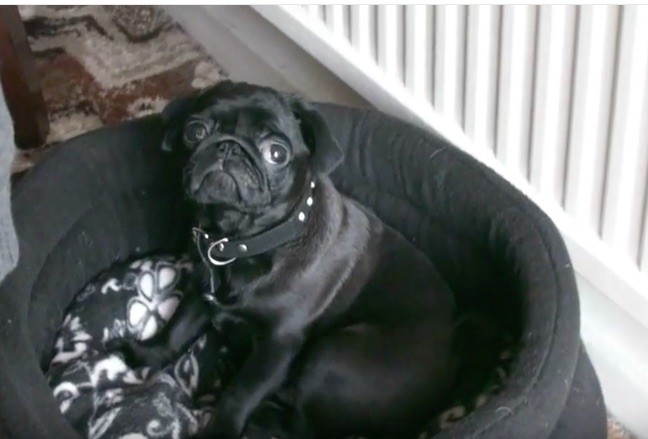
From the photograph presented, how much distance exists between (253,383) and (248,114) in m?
0.38

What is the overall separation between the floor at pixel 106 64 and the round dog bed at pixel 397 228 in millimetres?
426

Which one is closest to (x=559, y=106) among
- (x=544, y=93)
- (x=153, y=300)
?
(x=544, y=93)

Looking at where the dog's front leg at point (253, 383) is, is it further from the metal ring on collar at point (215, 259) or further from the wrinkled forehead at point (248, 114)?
the wrinkled forehead at point (248, 114)

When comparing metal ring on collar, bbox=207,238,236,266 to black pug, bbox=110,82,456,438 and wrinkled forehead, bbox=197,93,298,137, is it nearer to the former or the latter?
black pug, bbox=110,82,456,438

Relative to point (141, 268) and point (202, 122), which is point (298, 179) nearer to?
point (202, 122)

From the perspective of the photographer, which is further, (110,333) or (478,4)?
(110,333)

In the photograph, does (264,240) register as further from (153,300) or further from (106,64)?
(106,64)

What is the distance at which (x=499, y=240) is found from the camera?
163cm

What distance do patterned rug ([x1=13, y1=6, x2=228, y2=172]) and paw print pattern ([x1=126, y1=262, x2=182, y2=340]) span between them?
Answer: 0.52 metres

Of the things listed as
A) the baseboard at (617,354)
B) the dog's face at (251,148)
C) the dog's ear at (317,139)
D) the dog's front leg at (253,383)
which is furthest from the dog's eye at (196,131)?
the baseboard at (617,354)

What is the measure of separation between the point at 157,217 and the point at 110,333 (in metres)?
0.24

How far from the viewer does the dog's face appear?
1.45 metres

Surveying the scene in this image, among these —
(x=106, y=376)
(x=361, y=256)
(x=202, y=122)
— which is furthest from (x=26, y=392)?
(x=361, y=256)

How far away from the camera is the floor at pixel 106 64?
230 centimetres
